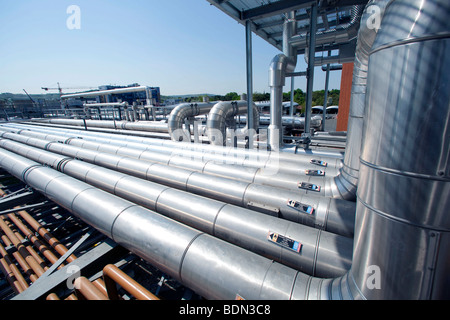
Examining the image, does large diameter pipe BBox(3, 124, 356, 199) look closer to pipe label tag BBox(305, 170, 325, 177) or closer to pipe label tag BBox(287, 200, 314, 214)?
pipe label tag BBox(305, 170, 325, 177)

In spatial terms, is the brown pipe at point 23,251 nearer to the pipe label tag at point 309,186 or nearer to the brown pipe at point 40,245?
the brown pipe at point 40,245

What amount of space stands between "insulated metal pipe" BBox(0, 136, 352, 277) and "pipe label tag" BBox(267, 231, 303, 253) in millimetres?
39

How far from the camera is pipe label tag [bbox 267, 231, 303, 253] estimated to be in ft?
8.79

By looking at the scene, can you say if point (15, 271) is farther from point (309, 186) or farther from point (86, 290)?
point (309, 186)

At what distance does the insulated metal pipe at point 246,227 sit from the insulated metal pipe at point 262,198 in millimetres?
441

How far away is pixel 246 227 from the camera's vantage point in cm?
304

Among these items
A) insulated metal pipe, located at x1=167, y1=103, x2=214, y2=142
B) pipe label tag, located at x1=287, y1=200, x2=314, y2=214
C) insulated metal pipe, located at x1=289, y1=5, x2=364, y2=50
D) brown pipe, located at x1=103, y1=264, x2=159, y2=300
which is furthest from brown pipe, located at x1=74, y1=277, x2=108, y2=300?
insulated metal pipe, located at x1=289, y1=5, x2=364, y2=50

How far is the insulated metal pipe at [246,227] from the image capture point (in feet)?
8.50

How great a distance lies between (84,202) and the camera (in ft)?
12.6

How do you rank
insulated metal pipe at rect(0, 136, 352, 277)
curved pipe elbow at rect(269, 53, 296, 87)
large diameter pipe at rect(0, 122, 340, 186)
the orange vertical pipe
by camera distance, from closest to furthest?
insulated metal pipe at rect(0, 136, 352, 277) < large diameter pipe at rect(0, 122, 340, 186) < curved pipe elbow at rect(269, 53, 296, 87) < the orange vertical pipe

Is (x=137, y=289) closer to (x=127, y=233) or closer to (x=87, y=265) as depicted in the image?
(x=127, y=233)

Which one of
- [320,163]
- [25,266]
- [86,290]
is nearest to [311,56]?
[320,163]

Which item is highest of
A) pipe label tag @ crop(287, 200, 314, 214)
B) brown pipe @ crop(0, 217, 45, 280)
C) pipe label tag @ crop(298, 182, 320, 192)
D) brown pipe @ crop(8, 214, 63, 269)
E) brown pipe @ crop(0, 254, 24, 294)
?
pipe label tag @ crop(298, 182, 320, 192)

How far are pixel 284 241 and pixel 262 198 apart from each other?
3.49ft
